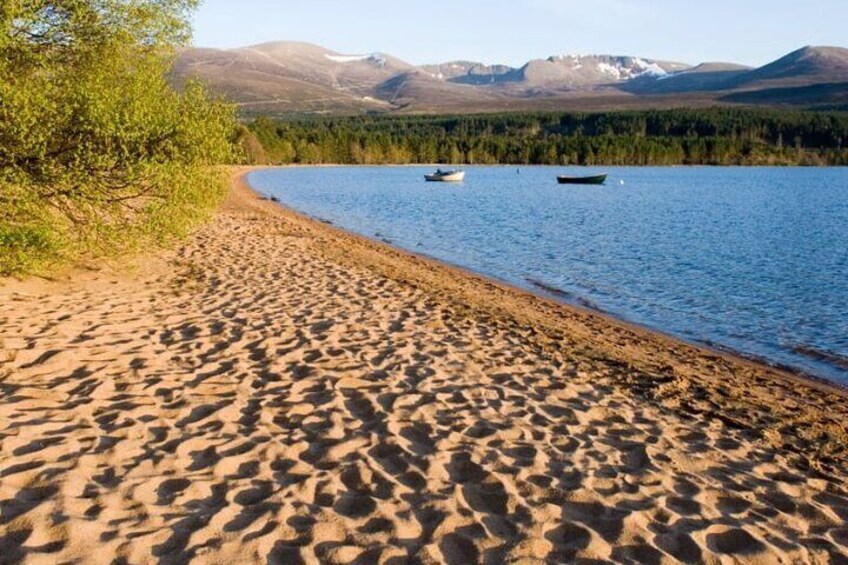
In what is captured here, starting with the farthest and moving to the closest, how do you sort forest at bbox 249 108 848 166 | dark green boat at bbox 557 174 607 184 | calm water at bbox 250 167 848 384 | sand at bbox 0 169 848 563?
forest at bbox 249 108 848 166 < dark green boat at bbox 557 174 607 184 < calm water at bbox 250 167 848 384 < sand at bbox 0 169 848 563

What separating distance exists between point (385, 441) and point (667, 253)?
1047 inches

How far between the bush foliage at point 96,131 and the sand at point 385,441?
154 centimetres

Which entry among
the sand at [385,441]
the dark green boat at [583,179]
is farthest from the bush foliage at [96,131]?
the dark green boat at [583,179]

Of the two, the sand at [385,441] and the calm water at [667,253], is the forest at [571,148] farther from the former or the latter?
the sand at [385,441]

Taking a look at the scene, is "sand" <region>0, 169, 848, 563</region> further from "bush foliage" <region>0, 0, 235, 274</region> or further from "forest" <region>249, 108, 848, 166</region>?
"forest" <region>249, 108, 848, 166</region>

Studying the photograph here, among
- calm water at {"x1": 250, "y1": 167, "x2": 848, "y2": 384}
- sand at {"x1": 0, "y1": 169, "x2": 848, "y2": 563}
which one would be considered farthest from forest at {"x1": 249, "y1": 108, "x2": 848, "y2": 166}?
sand at {"x1": 0, "y1": 169, "x2": 848, "y2": 563}

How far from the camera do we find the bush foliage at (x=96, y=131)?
39.5ft

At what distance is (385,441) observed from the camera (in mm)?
7633

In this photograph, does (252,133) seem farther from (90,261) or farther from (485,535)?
(485,535)

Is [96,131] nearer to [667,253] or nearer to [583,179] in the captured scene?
[667,253]

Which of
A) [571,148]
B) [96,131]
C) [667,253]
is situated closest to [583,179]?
[667,253]

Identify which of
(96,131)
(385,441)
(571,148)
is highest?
(96,131)

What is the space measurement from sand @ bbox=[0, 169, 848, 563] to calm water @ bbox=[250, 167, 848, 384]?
399 cm

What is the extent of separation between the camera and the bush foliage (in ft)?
39.5
